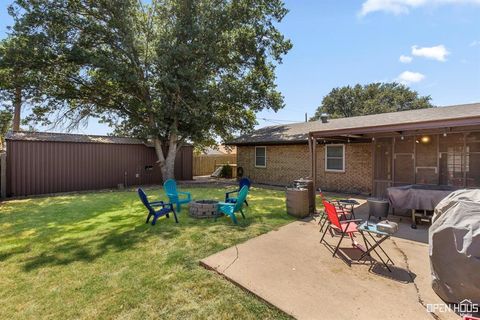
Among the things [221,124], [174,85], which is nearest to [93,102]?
[174,85]

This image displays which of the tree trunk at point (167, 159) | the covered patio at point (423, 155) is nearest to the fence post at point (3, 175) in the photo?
the tree trunk at point (167, 159)

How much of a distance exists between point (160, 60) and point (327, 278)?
11.7 meters

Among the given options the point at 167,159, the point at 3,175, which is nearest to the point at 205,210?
the point at 167,159

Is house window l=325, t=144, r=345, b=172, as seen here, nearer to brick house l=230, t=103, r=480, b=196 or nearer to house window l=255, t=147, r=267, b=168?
brick house l=230, t=103, r=480, b=196

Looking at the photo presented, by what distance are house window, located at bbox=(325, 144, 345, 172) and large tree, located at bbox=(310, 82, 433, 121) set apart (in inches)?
953

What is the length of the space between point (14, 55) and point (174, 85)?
22.3 feet

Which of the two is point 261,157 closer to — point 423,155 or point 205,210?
point 423,155

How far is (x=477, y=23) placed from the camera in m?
7.60

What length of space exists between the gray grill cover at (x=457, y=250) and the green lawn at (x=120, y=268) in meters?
2.00

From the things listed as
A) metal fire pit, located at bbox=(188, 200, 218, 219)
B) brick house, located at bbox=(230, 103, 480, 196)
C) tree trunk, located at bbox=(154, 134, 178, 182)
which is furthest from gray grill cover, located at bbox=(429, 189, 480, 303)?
tree trunk, located at bbox=(154, 134, 178, 182)

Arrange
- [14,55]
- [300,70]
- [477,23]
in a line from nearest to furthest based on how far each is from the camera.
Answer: [477,23], [14,55], [300,70]

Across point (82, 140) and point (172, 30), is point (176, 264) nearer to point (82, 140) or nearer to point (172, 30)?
point (82, 140)

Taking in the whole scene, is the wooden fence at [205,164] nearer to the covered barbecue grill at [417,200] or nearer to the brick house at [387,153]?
the brick house at [387,153]

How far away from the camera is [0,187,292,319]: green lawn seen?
9.36 feet
